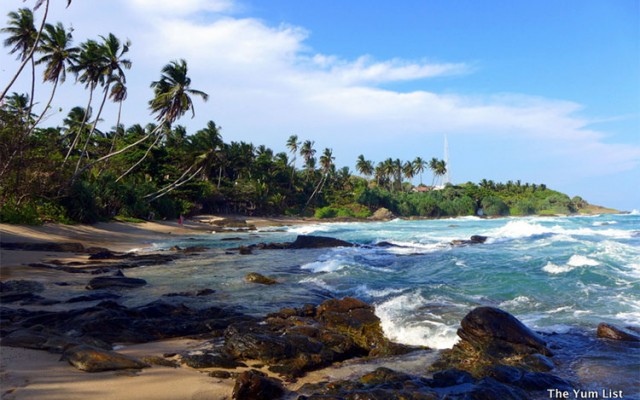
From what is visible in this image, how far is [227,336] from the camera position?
313 inches

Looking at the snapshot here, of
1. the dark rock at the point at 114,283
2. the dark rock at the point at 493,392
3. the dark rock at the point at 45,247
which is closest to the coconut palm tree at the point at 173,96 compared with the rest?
the dark rock at the point at 45,247

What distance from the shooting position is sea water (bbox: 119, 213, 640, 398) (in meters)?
8.47

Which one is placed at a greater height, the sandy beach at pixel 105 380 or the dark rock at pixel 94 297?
the sandy beach at pixel 105 380

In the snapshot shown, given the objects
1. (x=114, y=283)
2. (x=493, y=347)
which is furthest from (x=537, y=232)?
(x=114, y=283)

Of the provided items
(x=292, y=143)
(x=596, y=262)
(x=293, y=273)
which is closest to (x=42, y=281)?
(x=293, y=273)

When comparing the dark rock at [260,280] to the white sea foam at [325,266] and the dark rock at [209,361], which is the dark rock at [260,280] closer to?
the white sea foam at [325,266]

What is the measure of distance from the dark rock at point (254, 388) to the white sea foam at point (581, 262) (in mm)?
15267

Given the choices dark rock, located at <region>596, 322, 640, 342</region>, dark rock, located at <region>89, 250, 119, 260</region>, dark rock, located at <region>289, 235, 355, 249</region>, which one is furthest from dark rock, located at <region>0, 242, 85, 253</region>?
dark rock, located at <region>596, 322, 640, 342</region>

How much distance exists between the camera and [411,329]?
9.00 metres

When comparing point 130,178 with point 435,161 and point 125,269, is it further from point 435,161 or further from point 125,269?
point 435,161

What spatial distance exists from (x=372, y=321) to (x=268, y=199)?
56.8 metres

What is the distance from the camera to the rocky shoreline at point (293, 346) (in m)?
5.99

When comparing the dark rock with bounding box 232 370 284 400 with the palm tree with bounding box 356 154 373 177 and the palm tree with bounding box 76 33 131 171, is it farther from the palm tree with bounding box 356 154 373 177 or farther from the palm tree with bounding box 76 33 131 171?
the palm tree with bounding box 356 154 373 177

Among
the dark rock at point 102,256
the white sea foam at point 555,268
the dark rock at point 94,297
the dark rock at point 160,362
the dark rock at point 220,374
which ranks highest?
the white sea foam at point 555,268
